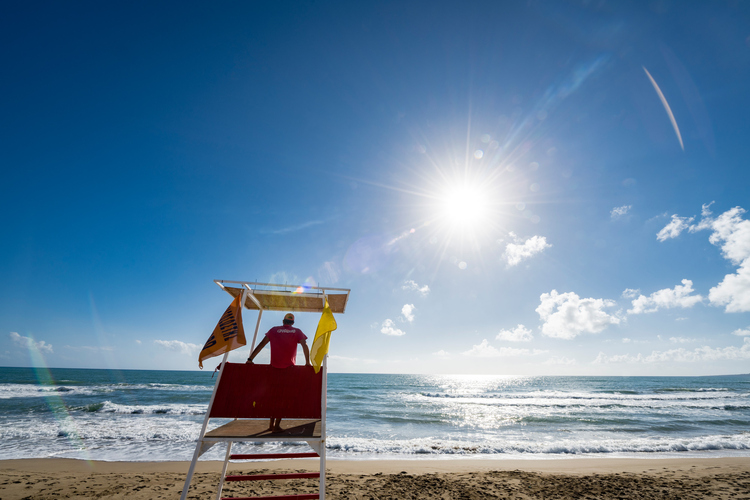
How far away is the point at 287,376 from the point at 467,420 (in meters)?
20.7

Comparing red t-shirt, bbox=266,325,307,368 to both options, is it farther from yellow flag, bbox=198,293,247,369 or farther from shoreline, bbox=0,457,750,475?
shoreline, bbox=0,457,750,475

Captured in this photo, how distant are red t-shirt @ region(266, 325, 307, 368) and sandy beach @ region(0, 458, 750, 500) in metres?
4.42

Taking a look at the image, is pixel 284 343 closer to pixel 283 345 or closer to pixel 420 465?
pixel 283 345

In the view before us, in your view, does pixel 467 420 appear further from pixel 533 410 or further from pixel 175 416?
pixel 175 416

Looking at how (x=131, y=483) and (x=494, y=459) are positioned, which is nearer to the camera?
(x=131, y=483)

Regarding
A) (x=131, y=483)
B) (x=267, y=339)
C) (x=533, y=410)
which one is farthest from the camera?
(x=533, y=410)

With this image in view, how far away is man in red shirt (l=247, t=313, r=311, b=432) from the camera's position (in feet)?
16.0

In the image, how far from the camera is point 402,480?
8180 mm

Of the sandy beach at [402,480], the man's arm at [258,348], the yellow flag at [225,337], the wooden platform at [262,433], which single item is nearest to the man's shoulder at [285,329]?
the man's arm at [258,348]

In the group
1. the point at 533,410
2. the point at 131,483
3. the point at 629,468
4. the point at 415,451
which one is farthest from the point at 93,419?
the point at 533,410

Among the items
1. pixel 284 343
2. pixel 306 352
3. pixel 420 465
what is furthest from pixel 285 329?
pixel 420 465

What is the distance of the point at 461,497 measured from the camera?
7.04 metres

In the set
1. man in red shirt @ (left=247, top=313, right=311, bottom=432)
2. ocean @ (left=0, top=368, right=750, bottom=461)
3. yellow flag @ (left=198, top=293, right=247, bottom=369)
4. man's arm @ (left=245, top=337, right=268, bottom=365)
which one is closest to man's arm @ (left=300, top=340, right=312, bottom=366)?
man in red shirt @ (left=247, top=313, right=311, bottom=432)

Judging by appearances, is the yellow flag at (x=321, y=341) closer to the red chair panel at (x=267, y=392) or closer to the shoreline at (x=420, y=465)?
the red chair panel at (x=267, y=392)
